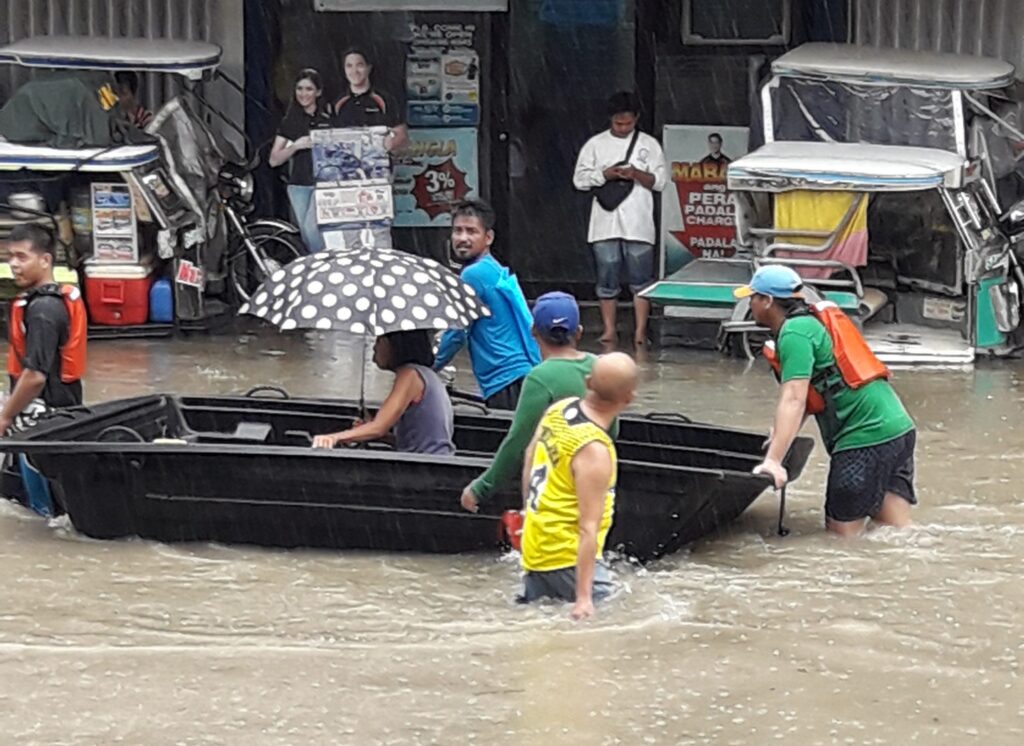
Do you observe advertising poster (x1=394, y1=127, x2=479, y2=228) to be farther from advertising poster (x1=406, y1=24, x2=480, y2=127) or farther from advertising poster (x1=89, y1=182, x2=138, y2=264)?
advertising poster (x1=89, y1=182, x2=138, y2=264)

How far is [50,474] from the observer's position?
8234mm

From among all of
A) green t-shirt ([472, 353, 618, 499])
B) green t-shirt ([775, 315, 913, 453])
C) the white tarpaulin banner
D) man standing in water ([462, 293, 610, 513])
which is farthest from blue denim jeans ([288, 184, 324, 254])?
green t-shirt ([472, 353, 618, 499])

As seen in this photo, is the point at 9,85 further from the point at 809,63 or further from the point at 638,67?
the point at 809,63

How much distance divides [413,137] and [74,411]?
7.25 metres

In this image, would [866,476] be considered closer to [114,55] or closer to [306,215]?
[306,215]

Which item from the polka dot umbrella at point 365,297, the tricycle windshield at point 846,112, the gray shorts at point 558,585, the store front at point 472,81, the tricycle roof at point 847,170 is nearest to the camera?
the gray shorts at point 558,585

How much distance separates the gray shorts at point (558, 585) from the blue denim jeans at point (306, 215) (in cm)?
748

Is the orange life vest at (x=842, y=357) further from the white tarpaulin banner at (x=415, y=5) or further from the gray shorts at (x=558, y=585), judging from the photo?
the white tarpaulin banner at (x=415, y=5)

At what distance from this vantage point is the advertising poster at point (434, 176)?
15.6m

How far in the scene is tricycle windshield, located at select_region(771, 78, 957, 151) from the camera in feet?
44.0

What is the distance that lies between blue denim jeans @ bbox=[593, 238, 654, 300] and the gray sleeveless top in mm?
5661

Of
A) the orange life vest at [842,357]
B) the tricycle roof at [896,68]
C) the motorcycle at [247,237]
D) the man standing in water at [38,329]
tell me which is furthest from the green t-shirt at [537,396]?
the motorcycle at [247,237]

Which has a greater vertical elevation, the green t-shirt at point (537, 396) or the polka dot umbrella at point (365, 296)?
the polka dot umbrella at point (365, 296)

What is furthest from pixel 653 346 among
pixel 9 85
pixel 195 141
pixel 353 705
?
pixel 353 705
